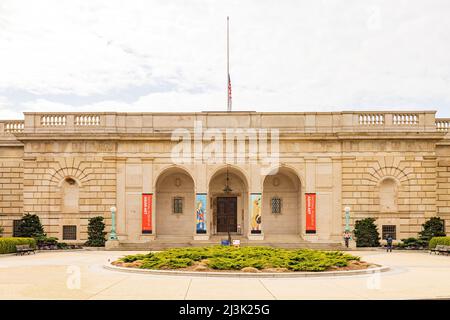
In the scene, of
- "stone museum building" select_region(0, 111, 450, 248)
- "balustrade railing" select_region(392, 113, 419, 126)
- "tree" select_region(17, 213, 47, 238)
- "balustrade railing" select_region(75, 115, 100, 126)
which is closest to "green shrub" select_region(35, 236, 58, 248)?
"tree" select_region(17, 213, 47, 238)

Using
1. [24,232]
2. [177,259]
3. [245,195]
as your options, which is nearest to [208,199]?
[245,195]

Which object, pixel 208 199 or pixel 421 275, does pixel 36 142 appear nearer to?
pixel 208 199

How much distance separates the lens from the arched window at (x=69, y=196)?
139ft

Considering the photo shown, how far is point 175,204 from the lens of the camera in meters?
45.0

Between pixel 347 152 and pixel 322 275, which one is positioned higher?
pixel 347 152

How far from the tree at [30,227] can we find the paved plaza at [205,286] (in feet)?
50.4

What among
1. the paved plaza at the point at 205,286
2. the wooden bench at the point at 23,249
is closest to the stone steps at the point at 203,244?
the wooden bench at the point at 23,249

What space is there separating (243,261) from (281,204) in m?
22.1

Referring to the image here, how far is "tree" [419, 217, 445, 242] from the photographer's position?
39.2 metres

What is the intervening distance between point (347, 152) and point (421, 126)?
5444 mm

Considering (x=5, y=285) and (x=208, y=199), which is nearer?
(x=5, y=285)

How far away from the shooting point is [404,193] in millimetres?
41594
